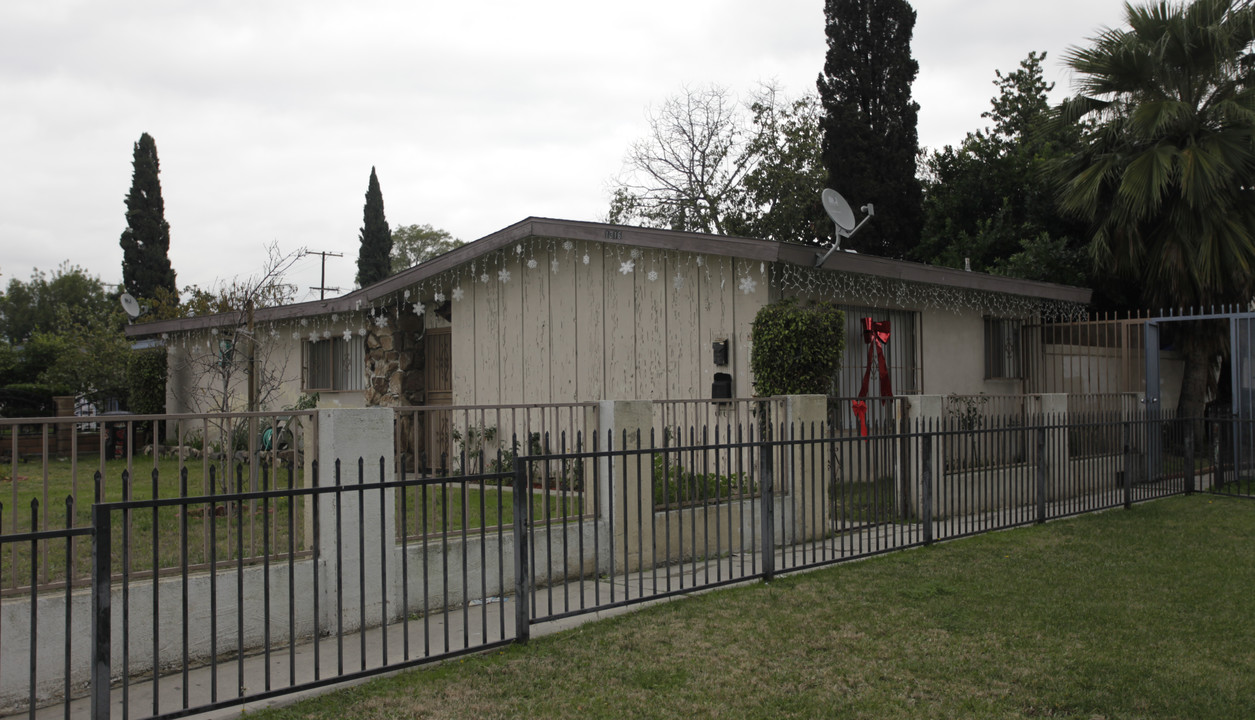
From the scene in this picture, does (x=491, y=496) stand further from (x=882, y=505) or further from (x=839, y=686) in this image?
(x=839, y=686)

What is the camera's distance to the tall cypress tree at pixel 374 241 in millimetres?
44719

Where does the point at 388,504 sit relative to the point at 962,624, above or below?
above

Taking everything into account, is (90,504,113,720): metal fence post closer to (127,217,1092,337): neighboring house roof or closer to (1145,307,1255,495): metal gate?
(127,217,1092,337): neighboring house roof

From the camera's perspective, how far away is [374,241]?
45.1 m

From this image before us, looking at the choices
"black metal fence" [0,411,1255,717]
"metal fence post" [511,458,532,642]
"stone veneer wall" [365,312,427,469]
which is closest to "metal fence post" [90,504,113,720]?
"black metal fence" [0,411,1255,717]

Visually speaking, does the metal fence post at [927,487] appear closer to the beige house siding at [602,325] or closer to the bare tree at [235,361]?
the beige house siding at [602,325]

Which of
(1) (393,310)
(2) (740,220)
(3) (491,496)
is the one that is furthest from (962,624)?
(2) (740,220)

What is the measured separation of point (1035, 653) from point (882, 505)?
3.23 metres

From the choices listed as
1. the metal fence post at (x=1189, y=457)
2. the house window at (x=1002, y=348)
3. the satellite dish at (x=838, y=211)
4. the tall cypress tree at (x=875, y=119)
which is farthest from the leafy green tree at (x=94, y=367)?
the metal fence post at (x=1189, y=457)

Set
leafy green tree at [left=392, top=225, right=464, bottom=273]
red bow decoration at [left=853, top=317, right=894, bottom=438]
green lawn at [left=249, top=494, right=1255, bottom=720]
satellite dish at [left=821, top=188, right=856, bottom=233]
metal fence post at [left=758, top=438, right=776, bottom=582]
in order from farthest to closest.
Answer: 1. leafy green tree at [left=392, top=225, right=464, bottom=273]
2. red bow decoration at [left=853, top=317, right=894, bottom=438]
3. satellite dish at [left=821, top=188, right=856, bottom=233]
4. metal fence post at [left=758, top=438, right=776, bottom=582]
5. green lawn at [left=249, top=494, right=1255, bottom=720]

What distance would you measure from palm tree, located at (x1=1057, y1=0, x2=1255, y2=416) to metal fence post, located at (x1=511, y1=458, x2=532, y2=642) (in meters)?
12.9

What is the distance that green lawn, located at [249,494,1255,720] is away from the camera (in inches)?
178

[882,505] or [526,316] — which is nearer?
[882,505]

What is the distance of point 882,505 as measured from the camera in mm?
8516
